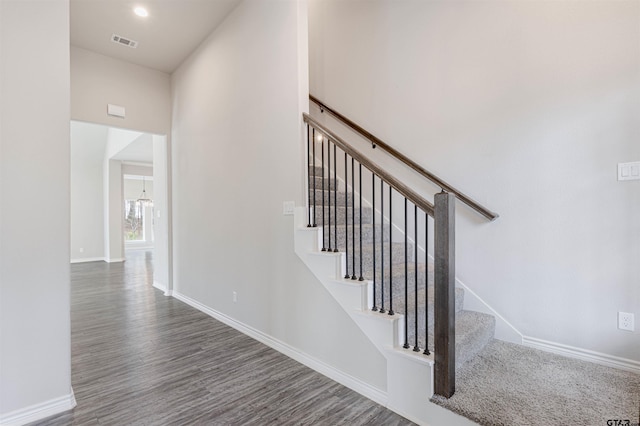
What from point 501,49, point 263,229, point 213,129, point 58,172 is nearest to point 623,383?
point 501,49

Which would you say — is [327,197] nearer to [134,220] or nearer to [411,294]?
[411,294]

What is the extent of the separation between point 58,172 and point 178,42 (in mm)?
2866

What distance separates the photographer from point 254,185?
3.18 metres

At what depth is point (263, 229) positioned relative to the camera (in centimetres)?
307

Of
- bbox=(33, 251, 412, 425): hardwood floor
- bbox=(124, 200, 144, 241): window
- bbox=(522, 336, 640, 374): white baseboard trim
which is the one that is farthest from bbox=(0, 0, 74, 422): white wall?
bbox=(124, 200, 144, 241): window

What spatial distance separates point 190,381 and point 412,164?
2.60 meters

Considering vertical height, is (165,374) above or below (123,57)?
below

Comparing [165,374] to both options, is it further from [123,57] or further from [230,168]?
[123,57]

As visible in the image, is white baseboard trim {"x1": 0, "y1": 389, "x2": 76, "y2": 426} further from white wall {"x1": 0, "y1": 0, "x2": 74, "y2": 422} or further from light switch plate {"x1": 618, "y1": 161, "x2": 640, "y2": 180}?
light switch plate {"x1": 618, "y1": 161, "x2": 640, "y2": 180}

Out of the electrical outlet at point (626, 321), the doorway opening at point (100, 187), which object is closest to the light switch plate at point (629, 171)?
the electrical outlet at point (626, 321)

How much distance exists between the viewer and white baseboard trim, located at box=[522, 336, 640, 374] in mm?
1983

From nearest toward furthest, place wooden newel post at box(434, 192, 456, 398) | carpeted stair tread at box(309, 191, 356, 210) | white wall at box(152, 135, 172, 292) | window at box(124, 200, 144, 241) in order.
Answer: wooden newel post at box(434, 192, 456, 398) → carpeted stair tread at box(309, 191, 356, 210) → white wall at box(152, 135, 172, 292) → window at box(124, 200, 144, 241)

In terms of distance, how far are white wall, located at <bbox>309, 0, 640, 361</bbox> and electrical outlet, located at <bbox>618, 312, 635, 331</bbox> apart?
32 millimetres

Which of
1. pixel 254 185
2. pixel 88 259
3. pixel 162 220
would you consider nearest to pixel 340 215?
pixel 254 185
